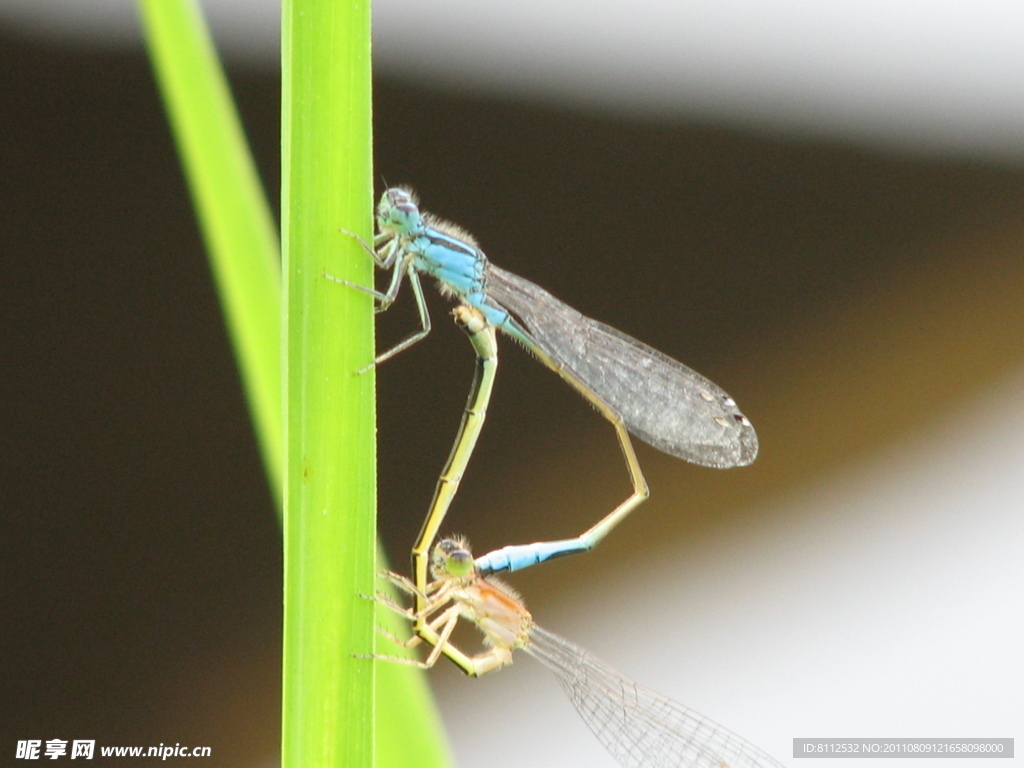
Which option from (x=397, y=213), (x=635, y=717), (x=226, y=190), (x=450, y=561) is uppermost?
(x=397, y=213)

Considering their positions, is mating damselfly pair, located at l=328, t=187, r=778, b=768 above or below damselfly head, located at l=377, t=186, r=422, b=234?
below

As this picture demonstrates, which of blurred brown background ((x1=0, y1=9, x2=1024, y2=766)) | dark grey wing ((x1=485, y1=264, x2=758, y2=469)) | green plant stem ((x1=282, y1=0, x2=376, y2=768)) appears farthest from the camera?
blurred brown background ((x1=0, y1=9, x2=1024, y2=766))

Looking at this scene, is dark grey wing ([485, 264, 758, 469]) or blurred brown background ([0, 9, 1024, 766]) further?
blurred brown background ([0, 9, 1024, 766])

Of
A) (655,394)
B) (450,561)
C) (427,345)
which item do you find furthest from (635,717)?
(427,345)

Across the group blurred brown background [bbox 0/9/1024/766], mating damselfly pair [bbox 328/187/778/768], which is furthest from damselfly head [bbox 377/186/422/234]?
blurred brown background [bbox 0/9/1024/766]

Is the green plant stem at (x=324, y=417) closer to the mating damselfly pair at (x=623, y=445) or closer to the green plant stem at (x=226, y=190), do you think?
the green plant stem at (x=226, y=190)

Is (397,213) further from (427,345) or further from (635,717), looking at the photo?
(427,345)

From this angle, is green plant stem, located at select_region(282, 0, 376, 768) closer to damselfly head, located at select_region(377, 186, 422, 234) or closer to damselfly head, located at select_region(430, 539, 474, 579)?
damselfly head, located at select_region(377, 186, 422, 234)

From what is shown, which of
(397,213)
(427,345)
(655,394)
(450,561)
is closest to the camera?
(397,213)
